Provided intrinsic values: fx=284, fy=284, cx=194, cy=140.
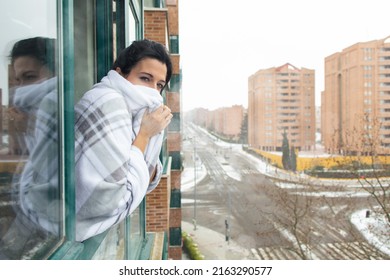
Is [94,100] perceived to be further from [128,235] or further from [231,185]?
[231,185]

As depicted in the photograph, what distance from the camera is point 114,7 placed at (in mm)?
725

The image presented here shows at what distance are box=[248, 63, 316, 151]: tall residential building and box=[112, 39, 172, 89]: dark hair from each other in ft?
6.86

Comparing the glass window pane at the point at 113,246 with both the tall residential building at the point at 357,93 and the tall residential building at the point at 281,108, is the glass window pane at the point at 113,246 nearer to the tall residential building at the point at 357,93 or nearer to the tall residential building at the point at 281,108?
the tall residential building at the point at 357,93

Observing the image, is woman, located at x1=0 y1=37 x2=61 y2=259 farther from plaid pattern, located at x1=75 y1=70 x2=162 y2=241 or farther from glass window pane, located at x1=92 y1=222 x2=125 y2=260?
glass window pane, located at x1=92 y1=222 x2=125 y2=260

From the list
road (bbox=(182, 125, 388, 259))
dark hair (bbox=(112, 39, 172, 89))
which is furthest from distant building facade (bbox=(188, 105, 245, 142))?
dark hair (bbox=(112, 39, 172, 89))

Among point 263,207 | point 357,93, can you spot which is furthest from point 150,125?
point 263,207

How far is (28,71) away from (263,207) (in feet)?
16.4

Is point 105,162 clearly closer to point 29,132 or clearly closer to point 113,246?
point 29,132

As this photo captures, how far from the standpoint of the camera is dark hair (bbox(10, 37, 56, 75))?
35 cm

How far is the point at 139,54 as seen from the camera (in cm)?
50

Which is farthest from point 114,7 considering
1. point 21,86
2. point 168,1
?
point 168,1

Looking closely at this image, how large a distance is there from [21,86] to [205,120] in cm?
170
